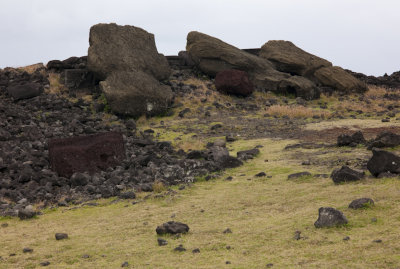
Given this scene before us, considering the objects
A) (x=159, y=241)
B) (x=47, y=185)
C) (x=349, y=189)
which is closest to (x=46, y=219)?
(x=47, y=185)

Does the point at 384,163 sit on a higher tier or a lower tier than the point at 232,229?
higher

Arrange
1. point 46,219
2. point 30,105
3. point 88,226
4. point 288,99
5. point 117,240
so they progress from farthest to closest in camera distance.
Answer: point 288,99, point 30,105, point 46,219, point 88,226, point 117,240

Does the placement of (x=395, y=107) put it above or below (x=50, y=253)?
above

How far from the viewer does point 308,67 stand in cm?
3134

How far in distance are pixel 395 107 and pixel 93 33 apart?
655 inches

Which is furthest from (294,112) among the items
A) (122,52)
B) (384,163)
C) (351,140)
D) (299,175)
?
(384,163)

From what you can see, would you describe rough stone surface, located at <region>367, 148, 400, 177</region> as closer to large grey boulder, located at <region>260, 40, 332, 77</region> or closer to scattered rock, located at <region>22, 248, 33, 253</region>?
scattered rock, located at <region>22, 248, 33, 253</region>

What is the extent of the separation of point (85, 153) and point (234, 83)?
49.9 feet

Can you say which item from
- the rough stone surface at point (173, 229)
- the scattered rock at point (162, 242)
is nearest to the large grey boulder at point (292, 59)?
the rough stone surface at point (173, 229)

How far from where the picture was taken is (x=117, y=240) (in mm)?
7730

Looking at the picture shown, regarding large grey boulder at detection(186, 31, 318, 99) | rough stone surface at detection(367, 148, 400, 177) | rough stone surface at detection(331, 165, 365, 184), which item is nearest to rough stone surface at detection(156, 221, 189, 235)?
rough stone surface at detection(331, 165, 365, 184)

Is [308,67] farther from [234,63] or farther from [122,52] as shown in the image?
[122,52]

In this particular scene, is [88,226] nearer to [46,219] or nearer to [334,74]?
[46,219]

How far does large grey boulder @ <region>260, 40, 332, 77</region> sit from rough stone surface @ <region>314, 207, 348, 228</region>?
83.6 ft
